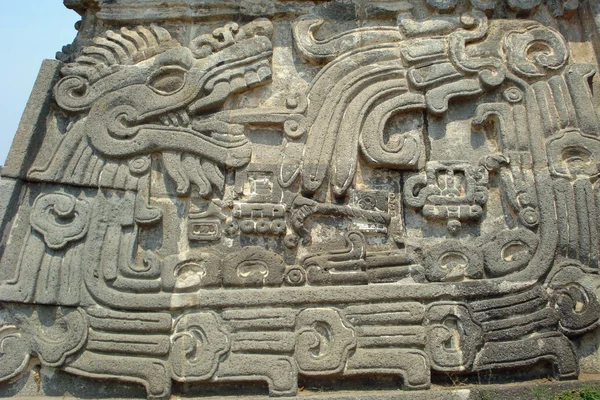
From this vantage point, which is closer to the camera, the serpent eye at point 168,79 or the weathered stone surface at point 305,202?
the weathered stone surface at point 305,202

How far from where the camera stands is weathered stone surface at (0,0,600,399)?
153 inches

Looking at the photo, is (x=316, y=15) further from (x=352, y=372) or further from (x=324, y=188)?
(x=352, y=372)

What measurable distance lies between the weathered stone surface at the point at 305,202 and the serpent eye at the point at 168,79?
2cm

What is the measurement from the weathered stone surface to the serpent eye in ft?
0.06

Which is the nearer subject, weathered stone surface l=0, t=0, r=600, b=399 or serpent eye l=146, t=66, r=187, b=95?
weathered stone surface l=0, t=0, r=600, b=399

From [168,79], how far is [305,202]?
5.26ft

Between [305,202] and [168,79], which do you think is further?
[168,79]

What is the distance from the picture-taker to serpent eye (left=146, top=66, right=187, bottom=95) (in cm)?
471

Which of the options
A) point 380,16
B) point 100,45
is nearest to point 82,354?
point 100,45

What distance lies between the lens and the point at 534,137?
14.6 ft

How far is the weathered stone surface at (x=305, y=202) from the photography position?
3.89m

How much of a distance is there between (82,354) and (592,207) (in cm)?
381

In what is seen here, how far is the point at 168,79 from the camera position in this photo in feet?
15.6

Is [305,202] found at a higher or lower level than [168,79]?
lower
